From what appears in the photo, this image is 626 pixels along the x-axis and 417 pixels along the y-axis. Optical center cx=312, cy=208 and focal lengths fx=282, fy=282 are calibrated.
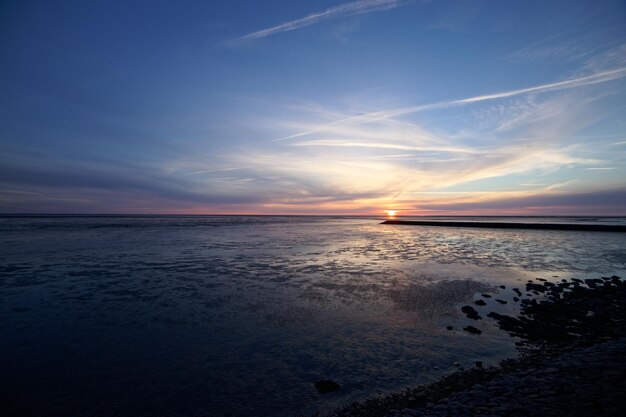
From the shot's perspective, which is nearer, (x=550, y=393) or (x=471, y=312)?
(x=550, y=393)

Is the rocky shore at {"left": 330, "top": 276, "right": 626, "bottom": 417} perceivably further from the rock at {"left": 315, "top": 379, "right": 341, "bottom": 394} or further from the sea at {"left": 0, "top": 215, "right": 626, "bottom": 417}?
the rock at {"left": 315, "top": 379, "right": 341, "bottom": 394}

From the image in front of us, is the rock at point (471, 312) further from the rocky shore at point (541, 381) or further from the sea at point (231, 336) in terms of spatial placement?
the rocky shore at point (541, 381)

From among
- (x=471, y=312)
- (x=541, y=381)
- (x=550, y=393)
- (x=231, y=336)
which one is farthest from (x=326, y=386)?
(x=471, y=312)

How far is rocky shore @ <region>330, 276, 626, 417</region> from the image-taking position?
5.16 meters

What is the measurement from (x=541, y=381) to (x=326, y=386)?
15.3ft

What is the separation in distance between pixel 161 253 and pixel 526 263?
1298 inches

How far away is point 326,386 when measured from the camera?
6.68 metres

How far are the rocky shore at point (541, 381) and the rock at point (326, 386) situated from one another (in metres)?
0.77

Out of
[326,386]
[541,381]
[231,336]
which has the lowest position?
[231,336]

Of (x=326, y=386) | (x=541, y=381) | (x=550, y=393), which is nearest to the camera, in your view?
(x=550, y=393)

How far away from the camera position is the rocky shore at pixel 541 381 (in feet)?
16.9

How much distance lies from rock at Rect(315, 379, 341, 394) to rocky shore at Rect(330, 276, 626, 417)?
77 cm

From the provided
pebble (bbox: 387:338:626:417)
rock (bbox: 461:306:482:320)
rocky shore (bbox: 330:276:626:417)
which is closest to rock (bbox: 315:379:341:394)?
rocky shore (bbox: 330:276:626:417)

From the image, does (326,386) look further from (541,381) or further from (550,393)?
(541,381)
